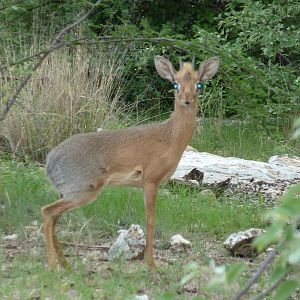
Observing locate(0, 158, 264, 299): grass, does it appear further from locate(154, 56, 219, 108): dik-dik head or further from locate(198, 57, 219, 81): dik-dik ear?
locate(198, 57, 219, 81): dik-dik ear

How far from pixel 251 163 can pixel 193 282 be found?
373 centimetres

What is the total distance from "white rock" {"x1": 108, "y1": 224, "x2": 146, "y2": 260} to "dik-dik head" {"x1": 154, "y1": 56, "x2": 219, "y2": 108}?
0.96 metres

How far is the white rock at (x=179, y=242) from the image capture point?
19.7ft

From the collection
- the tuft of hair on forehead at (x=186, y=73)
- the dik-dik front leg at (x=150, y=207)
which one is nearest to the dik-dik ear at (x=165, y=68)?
the tuft of hair on forehead at (x=186, y=73)

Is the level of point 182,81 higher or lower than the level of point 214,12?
higher

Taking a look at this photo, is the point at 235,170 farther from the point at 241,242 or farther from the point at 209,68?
the point at 209,68

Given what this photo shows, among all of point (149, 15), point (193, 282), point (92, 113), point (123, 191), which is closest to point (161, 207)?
point (123, 191)

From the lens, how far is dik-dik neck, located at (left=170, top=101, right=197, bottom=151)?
5.90 meters

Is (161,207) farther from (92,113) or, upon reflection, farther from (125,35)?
(92,113)

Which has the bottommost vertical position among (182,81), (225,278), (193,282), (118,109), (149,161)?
(118,109)

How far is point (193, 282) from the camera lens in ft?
17.0

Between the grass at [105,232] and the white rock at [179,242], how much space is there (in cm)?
7

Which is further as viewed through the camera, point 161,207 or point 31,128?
point 31,128

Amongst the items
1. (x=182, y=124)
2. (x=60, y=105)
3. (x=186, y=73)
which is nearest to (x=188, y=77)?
(x=186, y=73)
